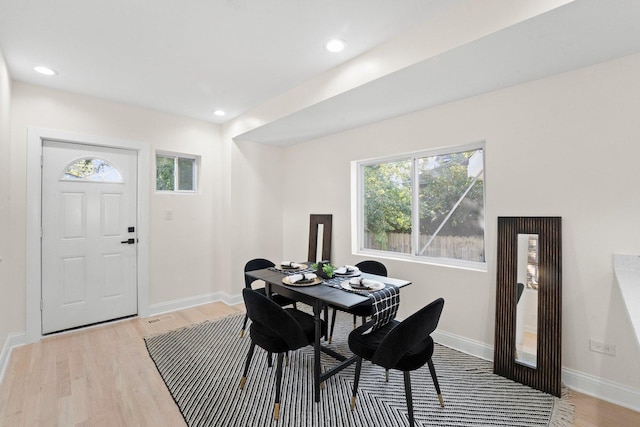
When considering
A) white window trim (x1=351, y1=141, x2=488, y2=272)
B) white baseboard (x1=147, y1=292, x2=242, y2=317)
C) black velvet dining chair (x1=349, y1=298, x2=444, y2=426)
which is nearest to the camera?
black velvet dining chair (x1=349, y1=298, x2=444, y2=426)


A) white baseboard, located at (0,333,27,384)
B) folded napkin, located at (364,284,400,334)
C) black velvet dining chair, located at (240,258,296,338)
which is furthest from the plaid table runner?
white baseboard, located at (0,333,27,384)

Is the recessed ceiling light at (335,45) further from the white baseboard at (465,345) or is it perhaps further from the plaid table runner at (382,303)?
the white baseboard at (465,345)

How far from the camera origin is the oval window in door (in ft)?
10.6

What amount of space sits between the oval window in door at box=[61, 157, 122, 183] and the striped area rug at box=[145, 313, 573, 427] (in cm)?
209

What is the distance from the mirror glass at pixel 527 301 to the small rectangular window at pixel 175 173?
3.99m

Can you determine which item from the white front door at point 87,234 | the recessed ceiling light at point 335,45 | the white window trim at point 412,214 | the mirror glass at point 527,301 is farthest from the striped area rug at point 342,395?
the recessed ceiling light at point 335,45

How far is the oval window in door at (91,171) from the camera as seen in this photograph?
3.23m

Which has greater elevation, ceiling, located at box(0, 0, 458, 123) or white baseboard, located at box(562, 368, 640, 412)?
ceiling, located at box(0, 0, 458, 123)

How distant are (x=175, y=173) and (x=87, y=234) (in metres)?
1.24

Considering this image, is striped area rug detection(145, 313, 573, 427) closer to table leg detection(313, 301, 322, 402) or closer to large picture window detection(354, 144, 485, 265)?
table leg detection(313, 301, 322, 402)

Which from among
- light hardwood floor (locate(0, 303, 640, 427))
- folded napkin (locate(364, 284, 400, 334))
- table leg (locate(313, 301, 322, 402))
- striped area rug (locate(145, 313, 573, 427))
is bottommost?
light hardwood floor (locate(0, 303, 640, 427))

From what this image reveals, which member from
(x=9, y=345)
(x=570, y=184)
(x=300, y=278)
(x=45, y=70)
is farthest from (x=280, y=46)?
(x=9, y=345)

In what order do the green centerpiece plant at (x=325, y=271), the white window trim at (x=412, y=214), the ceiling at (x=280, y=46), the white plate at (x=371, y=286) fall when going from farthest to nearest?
1. the white window trim at (x=412, y=214)
2. the green centerpiece plant at (x=325, y=271)
3. the white plate at (x=371, y=286)
4. the ceiling at (x=280, y=46)

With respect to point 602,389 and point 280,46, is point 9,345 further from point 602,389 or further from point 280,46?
point 602,389
